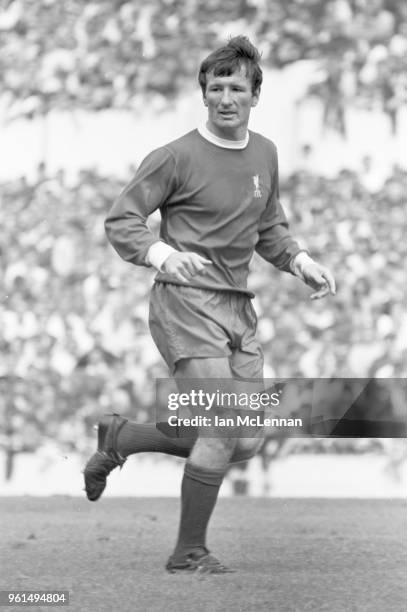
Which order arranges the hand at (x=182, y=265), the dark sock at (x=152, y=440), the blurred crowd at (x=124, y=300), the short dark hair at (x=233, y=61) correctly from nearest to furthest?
the hand at (x=182, y=265) → the short dark hair at (x=233, y=61) → the dark sock at (x=152, y=440) → the blurred crowd at (x=124, y=300)

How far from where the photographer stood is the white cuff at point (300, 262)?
3.37 m

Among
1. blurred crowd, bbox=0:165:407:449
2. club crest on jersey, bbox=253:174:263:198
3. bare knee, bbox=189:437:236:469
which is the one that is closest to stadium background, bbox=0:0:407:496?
blurred crowd, bbox=0:165:407:449

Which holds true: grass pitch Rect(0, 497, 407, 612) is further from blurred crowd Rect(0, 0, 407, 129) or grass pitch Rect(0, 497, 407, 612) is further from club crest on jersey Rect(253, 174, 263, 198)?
blurred crowd Rect(0, 0, 407, 129)

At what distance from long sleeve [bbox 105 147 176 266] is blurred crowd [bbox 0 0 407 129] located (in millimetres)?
2378

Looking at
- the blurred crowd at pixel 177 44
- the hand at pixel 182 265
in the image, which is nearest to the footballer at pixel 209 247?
the hand at pixel 182 265

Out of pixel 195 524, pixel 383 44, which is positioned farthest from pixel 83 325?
pixel 195 524

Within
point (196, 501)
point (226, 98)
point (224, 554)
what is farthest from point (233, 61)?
point (224, 554)

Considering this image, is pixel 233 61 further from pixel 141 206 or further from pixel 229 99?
A: pixel 141 206

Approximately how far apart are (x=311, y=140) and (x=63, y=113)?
1040 mm

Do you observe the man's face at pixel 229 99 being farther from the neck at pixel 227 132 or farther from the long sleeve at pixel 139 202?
the long sleeve at pixel 139 202

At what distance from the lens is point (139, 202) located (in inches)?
125

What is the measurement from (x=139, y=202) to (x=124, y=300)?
228 cm

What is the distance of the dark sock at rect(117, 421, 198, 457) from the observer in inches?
138

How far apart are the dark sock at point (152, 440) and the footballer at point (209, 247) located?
0.21 meters
